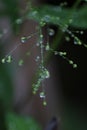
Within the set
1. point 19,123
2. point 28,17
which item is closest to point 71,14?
point 28,17

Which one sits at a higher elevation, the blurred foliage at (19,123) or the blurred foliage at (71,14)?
the blurred foliage at (71,14)

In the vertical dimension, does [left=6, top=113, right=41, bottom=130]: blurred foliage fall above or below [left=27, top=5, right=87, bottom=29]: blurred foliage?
below

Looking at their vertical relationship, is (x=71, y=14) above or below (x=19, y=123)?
above

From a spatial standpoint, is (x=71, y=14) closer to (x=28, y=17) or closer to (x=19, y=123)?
(x=28, y=17)

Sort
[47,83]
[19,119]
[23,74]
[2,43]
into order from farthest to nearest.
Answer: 1. [47,83]
2. [23,74]
3. [2,43]
4. [19,119]

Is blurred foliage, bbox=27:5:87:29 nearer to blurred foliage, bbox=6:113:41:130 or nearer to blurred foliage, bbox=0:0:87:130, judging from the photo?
blurred foliage, bbox=0:0:87:130

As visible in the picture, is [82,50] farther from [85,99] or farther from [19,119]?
[19,119]

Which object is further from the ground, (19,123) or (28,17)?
(28,17)

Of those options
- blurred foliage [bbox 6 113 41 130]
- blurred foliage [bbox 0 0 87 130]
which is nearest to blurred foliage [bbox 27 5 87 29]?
blurred foliage [bbox 0 0 87 130]

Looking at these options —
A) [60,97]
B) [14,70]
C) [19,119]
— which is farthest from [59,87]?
[19,119]

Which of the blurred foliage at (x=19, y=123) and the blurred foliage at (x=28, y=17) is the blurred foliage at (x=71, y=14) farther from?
the blurred foliage at (x=19, y=123)

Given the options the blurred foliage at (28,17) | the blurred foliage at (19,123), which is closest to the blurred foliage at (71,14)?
the blurred foliage at (28,17)
